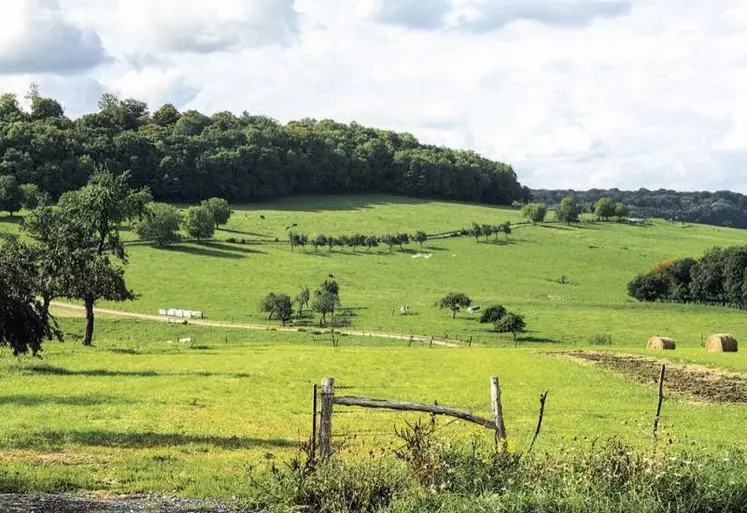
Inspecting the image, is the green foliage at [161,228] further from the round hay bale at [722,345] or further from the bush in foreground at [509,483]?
the bush in foreground at [509,483]

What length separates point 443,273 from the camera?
11638 cm

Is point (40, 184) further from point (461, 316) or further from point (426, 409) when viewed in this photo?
point (426, 409)

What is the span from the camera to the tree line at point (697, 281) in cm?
10500

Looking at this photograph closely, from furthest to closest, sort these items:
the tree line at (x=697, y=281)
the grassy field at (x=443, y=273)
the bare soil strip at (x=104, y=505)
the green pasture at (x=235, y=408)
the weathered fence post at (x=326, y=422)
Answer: the tree line at (x=697, y=281), the grassy field at (x=443, y=273), the green pasture at (x=235, y=408), the weathered fence post at (x=326, y=422), the bare soil strip at (x=104, y=505)

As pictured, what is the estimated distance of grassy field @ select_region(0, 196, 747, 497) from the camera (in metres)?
19.7

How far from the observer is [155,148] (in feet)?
541

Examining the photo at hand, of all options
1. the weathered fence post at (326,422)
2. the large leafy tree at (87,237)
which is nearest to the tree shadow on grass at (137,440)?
the weathered fence post at (326,422)

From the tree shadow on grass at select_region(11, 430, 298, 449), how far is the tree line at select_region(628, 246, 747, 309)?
94.1 metres

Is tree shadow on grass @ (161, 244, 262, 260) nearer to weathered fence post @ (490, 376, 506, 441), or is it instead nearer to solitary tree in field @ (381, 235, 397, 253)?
solitary tree in field @ (381, 235, 397, 253)

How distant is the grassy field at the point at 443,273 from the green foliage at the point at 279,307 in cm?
216

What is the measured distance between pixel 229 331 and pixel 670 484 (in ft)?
205

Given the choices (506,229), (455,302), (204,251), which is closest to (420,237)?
(506,229)

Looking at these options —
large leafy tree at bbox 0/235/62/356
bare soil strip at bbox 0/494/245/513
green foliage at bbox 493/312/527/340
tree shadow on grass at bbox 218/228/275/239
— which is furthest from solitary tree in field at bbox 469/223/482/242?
bare soil strip at bbox 0/494/245/513

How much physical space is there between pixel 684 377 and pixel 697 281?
7233 cm
